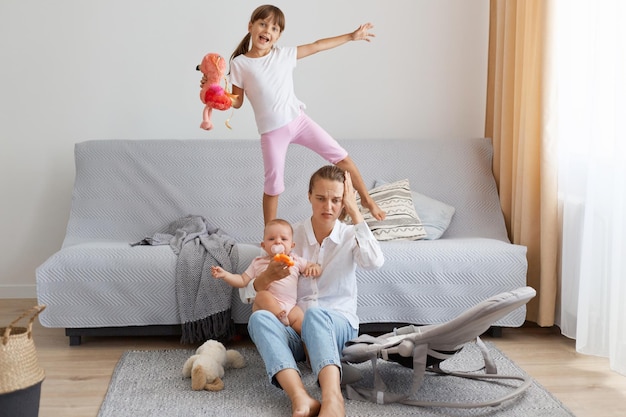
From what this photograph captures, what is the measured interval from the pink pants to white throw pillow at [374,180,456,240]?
0.83 meters

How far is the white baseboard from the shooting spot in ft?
13.7

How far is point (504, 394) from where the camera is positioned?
2.69 metres

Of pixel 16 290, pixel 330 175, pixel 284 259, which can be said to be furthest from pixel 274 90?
pixel 16 290

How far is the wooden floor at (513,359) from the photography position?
2.64 meters

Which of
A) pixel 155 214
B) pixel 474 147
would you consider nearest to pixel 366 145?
pixel 474 147

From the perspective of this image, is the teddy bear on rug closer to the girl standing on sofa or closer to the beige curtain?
the girl standing on sofa

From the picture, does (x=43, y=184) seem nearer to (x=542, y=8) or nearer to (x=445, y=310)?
(x=445, y=310)

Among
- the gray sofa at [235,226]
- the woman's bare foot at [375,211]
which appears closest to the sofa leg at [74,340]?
the gray sofa at [235,226]

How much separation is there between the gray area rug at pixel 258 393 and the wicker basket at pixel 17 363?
0.37 m

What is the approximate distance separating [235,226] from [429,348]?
1.40 metres

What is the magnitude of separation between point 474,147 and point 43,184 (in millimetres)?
2282

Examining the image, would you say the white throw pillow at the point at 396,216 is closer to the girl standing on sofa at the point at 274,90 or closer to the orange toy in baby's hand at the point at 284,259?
the girl standing on sofa at the point at 274,90

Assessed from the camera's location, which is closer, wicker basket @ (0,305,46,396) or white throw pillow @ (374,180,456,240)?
wicker basket @ (0,305,46,396)

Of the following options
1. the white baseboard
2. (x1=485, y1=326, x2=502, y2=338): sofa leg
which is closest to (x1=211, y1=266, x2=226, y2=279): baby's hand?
(x1=485, y1=326, x2=502, y2=338): sofa leg
